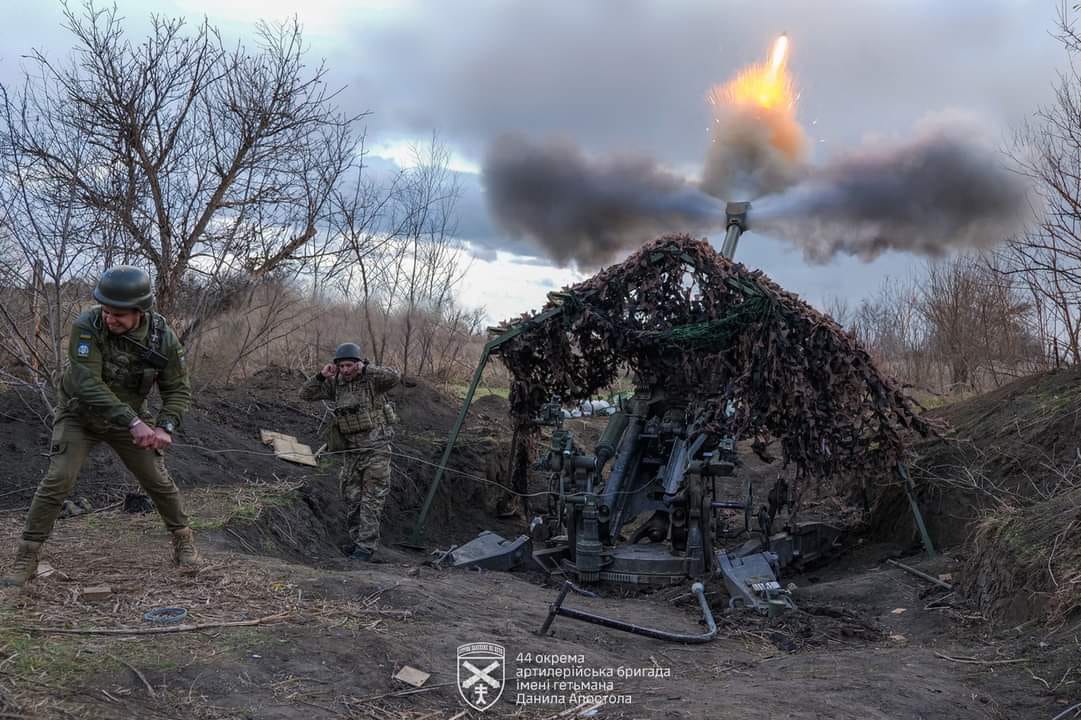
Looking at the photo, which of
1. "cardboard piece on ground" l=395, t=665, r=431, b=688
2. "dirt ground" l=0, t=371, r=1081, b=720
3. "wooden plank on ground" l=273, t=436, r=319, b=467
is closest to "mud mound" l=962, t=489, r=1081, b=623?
"dirt ground" l=0, t=371, r=1081, b=720

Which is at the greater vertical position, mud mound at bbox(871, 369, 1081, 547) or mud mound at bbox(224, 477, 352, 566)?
mud mound at bbox(871, 369, 1081, 547)

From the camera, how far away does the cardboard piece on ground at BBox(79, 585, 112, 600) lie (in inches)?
213

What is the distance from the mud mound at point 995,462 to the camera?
8.27 meters

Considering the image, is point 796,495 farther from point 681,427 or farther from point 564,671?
point 564,671

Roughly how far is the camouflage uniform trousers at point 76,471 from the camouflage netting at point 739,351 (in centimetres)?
523

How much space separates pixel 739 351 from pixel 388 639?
19.7 ft

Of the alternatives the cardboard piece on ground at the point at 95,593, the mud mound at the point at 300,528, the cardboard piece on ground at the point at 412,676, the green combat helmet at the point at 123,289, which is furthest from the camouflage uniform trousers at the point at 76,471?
the cardboard piece on ground at the point at 412,676

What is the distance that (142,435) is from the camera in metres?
5.65

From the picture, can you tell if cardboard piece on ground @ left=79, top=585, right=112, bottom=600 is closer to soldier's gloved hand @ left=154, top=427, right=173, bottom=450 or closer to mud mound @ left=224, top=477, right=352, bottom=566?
soldier's gloved hand @ left=154, top=427, right=173, bottom=450

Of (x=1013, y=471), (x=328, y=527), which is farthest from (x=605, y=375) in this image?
(x=1013, y=471)

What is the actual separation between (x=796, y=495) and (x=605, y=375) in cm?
313

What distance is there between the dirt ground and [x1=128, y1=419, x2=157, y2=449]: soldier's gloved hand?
943 millimetres

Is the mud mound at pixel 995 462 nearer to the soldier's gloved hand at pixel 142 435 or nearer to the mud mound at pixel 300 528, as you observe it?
the mud mound at pixel 300 528

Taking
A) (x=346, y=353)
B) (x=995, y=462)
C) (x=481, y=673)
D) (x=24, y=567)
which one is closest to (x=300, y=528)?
(x=346, y=353)
